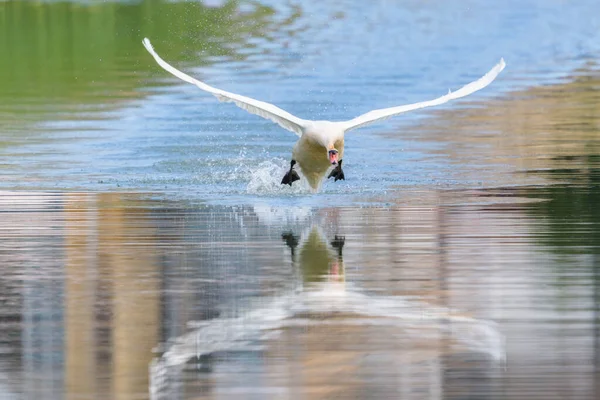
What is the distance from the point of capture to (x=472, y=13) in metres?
45.2

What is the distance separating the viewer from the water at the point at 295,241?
8.47 metres

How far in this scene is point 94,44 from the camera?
129 feet

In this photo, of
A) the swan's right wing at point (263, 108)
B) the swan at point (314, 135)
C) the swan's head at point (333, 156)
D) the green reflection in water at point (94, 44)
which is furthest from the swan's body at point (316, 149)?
the green reflection in water at point (94, 44)

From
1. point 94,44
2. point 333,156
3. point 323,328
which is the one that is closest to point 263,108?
point 333,156

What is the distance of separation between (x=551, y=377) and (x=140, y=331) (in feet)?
7.61

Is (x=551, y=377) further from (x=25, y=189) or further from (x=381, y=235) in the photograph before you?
(x=25, y=189)

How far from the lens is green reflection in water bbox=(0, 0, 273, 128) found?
29.1m

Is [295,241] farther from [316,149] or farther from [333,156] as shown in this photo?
[316,149]

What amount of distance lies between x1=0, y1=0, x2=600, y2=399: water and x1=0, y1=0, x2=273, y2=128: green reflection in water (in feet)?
0.81

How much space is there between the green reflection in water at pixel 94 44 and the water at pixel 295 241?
0.25m

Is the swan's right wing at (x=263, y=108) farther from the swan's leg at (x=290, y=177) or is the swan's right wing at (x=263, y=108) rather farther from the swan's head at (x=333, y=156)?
the swan's head at (x=333, y=156)

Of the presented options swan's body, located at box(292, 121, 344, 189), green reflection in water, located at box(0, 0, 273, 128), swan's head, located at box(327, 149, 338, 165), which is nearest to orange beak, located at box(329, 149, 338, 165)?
swan's head, located at box(327, 149, 338, 165)

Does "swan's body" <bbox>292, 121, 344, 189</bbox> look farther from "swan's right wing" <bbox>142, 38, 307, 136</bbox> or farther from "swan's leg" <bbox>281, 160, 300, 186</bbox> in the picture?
"swan's right wing" <bbox>142, 38, 307, 136</bbox>

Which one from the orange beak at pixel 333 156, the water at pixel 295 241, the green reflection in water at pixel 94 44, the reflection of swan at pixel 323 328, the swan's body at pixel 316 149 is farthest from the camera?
the green reflection in water at pixel 94 44
